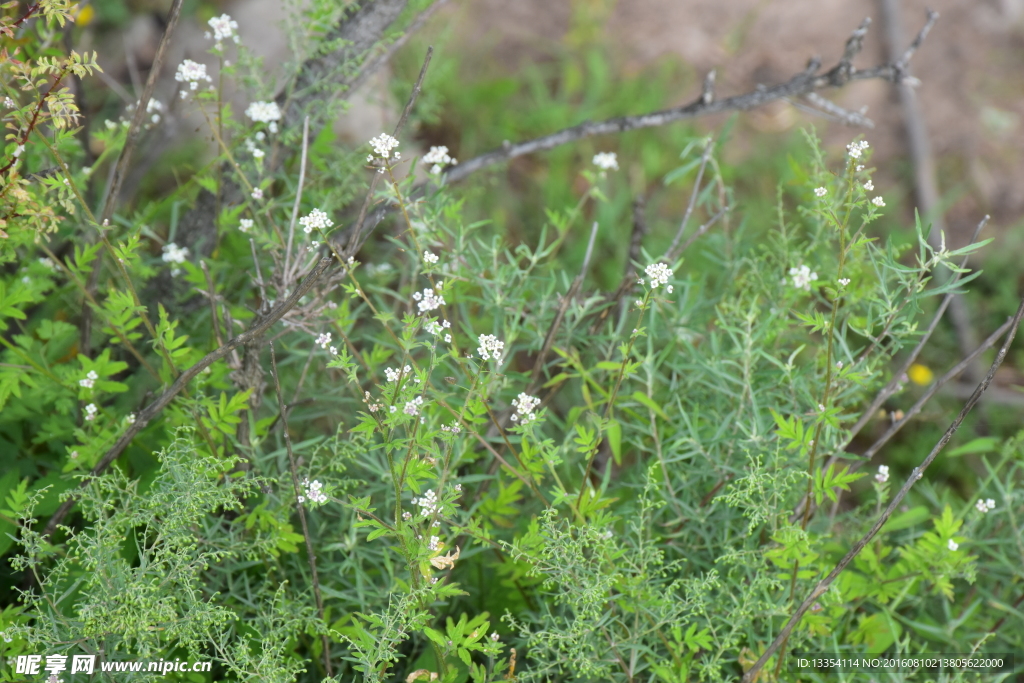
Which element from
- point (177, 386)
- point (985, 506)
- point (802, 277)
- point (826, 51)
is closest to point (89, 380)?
point (177, 386)

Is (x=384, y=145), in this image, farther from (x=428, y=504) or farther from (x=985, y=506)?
(x=985, y=506)

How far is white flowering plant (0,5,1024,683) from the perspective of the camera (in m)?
A: 1.45

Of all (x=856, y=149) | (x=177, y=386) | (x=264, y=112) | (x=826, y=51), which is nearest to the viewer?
(x=856, y=149)

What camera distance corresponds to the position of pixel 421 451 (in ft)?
5.66

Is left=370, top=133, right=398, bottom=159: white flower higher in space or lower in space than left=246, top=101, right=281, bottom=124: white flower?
lower

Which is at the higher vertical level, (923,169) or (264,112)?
(264,112)

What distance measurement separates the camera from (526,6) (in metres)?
4.09

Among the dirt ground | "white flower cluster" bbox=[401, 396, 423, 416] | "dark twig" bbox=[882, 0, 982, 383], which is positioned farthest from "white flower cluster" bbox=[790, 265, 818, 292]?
the dirt ground

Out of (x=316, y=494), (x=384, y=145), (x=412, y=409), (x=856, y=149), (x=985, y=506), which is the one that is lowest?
(x=985, y=506)

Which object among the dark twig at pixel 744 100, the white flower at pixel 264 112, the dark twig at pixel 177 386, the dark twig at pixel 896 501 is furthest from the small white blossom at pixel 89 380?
the dark twig at pixel 896 501

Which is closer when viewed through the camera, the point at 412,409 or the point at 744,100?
the point at 412,409

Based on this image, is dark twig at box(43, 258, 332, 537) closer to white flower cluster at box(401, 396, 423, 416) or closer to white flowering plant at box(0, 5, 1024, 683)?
white flowering plant at box(0, 5, 1024, 683)

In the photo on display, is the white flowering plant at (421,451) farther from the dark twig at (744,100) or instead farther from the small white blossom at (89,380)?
the dark twig at (744,100)

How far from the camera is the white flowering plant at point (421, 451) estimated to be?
1.45 metres
